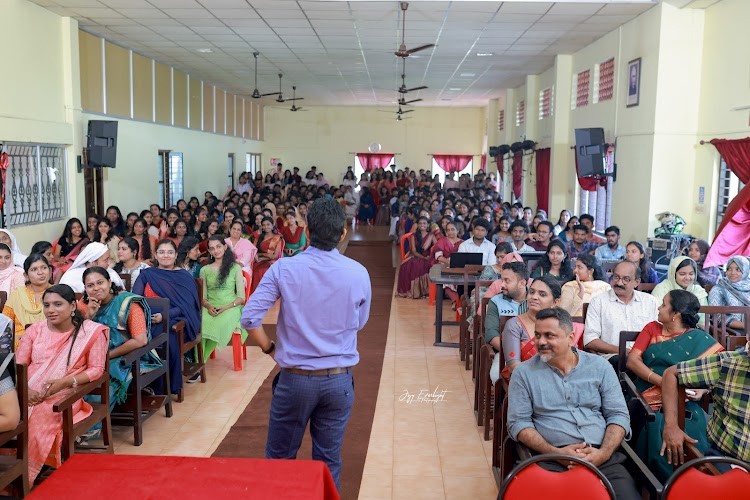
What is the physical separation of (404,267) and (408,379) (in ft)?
12.3

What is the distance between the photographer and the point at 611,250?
766 centimetres

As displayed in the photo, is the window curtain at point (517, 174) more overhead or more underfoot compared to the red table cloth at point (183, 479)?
more overhead

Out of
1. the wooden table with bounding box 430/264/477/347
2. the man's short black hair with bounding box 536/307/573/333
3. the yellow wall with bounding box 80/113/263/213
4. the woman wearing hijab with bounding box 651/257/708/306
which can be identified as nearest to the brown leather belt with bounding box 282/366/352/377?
the man's short black hair with bounding box 536/307/573/333

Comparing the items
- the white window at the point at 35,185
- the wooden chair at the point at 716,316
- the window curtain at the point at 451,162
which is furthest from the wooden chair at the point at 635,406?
the window curtain at the point at 451,162

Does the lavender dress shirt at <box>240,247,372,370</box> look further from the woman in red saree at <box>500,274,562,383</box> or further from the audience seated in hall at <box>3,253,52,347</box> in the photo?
the audience seated in hall at <box>3,253,52,347</box>

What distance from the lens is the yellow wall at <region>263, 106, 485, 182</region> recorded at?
2336 cm

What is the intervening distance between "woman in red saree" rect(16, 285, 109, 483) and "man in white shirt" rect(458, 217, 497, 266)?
487 centimetres

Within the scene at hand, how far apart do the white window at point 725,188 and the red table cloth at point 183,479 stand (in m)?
6.36

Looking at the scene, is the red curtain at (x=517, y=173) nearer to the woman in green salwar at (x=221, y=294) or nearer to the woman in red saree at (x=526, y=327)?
the woman in green salwar at (x=221, y=294)

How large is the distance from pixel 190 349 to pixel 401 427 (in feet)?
6.12

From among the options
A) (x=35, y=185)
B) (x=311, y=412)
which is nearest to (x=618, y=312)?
(x=311, y=412)

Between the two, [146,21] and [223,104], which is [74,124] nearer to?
[146,21]

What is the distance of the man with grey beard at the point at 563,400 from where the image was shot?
2.87 m

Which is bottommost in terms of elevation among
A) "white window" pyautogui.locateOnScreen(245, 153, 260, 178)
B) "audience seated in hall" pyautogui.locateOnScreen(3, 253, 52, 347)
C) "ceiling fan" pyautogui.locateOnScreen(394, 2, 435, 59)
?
"audience seated in hall" pyautogui.locateOnScreen(3, 253, 52, 347)
